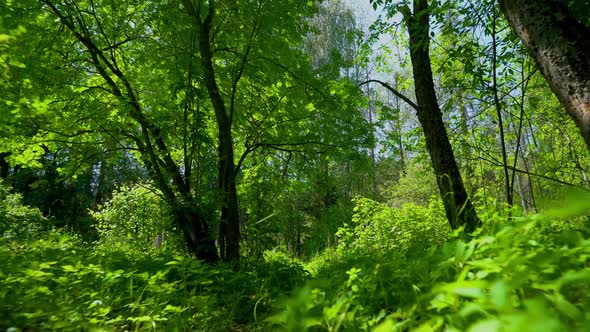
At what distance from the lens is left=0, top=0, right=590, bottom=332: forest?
3.89 feet

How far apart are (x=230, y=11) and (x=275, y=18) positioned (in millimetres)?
667

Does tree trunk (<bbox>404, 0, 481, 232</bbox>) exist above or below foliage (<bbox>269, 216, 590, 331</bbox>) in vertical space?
above

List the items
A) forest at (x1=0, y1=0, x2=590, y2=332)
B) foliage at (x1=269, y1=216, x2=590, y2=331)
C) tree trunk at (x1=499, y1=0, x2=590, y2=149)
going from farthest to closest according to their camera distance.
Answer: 1. tree trunk at (x1=499, y1=0, x2=590, y2=149)
2. forest at (x1=0, y1=0, x2=590, y2=332)
3. foliage at (x1=269, y1=216, x2=590, y2=331)

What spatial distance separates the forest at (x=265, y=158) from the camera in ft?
3.89

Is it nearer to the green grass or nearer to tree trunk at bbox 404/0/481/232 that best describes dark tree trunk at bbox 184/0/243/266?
the green grass

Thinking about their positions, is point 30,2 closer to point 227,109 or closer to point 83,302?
point 227,109

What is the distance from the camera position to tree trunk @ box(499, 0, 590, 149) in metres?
1.61

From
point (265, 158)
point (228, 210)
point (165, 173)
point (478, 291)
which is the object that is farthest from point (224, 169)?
point (478, 291)

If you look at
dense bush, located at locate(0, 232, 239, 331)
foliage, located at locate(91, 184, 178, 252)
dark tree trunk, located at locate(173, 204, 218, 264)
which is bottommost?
dense bush, located at locate(0, 232, 239, 331)

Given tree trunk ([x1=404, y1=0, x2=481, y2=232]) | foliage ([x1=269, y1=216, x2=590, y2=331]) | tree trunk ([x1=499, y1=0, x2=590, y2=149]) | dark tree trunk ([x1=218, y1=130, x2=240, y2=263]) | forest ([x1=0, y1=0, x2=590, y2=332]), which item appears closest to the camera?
foliage ([x1=269, y1=216, x2=590, y2=331])

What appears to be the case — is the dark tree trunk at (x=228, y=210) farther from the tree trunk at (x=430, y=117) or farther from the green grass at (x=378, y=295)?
the tree trunk at (x=430, y=117)

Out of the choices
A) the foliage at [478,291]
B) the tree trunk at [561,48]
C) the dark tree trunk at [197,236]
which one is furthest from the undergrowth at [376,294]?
the dark tree trunk at [197,236]

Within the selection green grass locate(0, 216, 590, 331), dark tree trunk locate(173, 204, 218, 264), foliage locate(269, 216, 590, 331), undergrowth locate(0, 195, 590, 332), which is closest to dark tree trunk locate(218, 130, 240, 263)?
dark tree trunk locate(173, 204, 218, 264)

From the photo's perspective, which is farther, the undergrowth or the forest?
the forest
